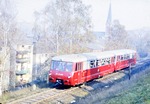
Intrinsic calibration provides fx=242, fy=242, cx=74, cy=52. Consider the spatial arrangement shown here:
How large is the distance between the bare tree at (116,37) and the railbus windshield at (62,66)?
35730mm

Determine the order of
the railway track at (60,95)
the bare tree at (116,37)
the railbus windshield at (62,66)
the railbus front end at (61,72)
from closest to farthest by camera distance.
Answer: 1. the railway track at (60,95)
2. the railbus front end at (61,72)
3. the railbus windshield at (62,66)
4. the bare tree at (116,37)

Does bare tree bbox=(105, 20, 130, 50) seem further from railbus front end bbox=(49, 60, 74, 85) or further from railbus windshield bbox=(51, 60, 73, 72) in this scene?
railbus front end bbox=(49, 60, 74, 85)

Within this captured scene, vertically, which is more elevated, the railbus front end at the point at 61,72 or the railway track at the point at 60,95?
the railbus front end at the point at 61,72

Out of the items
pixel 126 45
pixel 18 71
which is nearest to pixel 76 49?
pixel 18 71

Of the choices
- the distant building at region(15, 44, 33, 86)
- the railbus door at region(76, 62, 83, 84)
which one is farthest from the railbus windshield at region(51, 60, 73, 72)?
the distant building at region(15, 44, 33, 86)

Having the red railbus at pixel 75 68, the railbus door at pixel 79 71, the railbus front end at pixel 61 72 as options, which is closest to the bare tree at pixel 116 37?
the red railbus at pixel 75 68

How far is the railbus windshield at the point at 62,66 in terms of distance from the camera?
18.3m

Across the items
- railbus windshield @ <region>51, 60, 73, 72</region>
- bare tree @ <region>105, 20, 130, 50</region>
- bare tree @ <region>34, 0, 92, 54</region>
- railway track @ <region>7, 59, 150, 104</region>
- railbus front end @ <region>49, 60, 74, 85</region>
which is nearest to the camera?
railway track @ <region>7, 59, 150, 104</region>

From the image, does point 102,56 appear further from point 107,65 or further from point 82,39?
point 82,39

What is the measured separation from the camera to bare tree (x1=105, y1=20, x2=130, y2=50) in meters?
54.4

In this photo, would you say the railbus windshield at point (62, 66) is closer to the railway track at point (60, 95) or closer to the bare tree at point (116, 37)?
the railway track at point (60, 95)

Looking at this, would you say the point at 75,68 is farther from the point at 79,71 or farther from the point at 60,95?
the point at 60,95

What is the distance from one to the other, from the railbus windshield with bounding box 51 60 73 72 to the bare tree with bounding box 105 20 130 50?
117 feet

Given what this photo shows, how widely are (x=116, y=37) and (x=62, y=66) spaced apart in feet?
127
